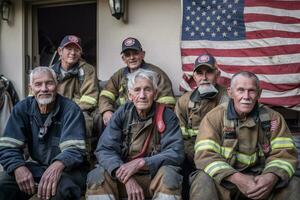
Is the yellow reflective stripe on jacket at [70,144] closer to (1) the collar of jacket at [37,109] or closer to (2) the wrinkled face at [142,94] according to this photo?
(1) the collar of jacket at [37,109]

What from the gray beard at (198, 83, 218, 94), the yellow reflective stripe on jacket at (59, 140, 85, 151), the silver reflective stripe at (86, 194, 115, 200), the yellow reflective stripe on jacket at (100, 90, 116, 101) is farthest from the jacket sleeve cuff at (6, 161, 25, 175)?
the gray beard at (198, 83, 218, 94)

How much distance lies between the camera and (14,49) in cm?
630

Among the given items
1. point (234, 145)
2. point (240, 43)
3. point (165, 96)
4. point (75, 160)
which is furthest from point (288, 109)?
point (75, 160)

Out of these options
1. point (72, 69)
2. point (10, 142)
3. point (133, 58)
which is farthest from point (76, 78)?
point (10, 142)

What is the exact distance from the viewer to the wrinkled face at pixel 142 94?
11.5 ft

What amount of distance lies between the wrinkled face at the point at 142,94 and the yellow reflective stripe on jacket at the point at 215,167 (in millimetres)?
718

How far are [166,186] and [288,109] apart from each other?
7.83ft

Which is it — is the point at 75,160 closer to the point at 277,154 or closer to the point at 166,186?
the point at 166,186

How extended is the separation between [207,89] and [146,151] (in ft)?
3.57

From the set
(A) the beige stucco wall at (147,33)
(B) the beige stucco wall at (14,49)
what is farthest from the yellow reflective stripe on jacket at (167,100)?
(B) the beige stucco wall at (14,49)

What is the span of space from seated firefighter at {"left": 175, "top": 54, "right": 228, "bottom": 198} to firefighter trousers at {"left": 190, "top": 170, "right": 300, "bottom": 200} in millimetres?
912

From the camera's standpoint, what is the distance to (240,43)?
16.0 ft

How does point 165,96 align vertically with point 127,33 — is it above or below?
below

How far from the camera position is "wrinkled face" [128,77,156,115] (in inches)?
137
